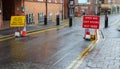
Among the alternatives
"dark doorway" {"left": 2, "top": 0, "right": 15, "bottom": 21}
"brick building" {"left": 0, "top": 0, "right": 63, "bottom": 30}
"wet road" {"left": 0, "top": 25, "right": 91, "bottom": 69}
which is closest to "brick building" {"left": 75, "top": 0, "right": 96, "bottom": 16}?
"brick building" {"left": 0, "top": 0, "right": 63, "bottom": 30}

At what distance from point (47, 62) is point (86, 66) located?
143cm

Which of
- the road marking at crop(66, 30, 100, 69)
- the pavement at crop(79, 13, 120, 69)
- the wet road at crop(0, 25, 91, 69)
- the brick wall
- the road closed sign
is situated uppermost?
the brick wall

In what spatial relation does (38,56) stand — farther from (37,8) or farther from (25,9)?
(37,8)

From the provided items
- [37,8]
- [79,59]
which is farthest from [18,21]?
[37,8]

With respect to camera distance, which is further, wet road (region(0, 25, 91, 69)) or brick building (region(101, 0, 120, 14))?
brick building (region(101, 0, 120, 14))

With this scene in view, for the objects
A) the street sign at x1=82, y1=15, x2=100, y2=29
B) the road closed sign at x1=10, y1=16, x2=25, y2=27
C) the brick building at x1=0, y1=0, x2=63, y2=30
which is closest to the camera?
the street sign at x1=82, y1=15, x2=100, y2=29

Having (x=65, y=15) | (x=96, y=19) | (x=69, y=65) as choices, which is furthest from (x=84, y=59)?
(x=65, y=15)

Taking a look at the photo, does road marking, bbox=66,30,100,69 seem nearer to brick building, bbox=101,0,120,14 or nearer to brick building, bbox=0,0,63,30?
brick building, bbox=0,0,63,30

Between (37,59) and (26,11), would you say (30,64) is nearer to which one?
(37,59)

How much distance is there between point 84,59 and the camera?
12.3 metres

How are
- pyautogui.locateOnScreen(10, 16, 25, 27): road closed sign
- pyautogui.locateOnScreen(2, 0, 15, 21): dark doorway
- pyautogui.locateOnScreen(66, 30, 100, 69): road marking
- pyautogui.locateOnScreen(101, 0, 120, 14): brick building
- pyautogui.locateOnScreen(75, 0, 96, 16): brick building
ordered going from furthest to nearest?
pyautogui.locateOnScreen(101, 0, 120, 14): brick building, pyautogui.locateOnScreen(75, 0, 96, 16): brick building, pyautogui.locateOnScreen(2, 0, 15, 21): dark doorway, pyautogui.locateOnScreen(10, 16, 25, 27): road closed sign, pyautogui.locateOnScreen(66, 30, 100, 69): road marking

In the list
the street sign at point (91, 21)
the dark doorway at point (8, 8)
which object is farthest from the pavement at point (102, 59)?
the dark doorway at point (8, 8)

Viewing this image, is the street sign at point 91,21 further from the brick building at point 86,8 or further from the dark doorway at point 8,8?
the brick building at point 86,8

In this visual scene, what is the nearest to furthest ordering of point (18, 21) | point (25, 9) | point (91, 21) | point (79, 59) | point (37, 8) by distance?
point (79, 59) < point (91, 21) < point (18, 21) < point (25, 9) < point (37, 8)
